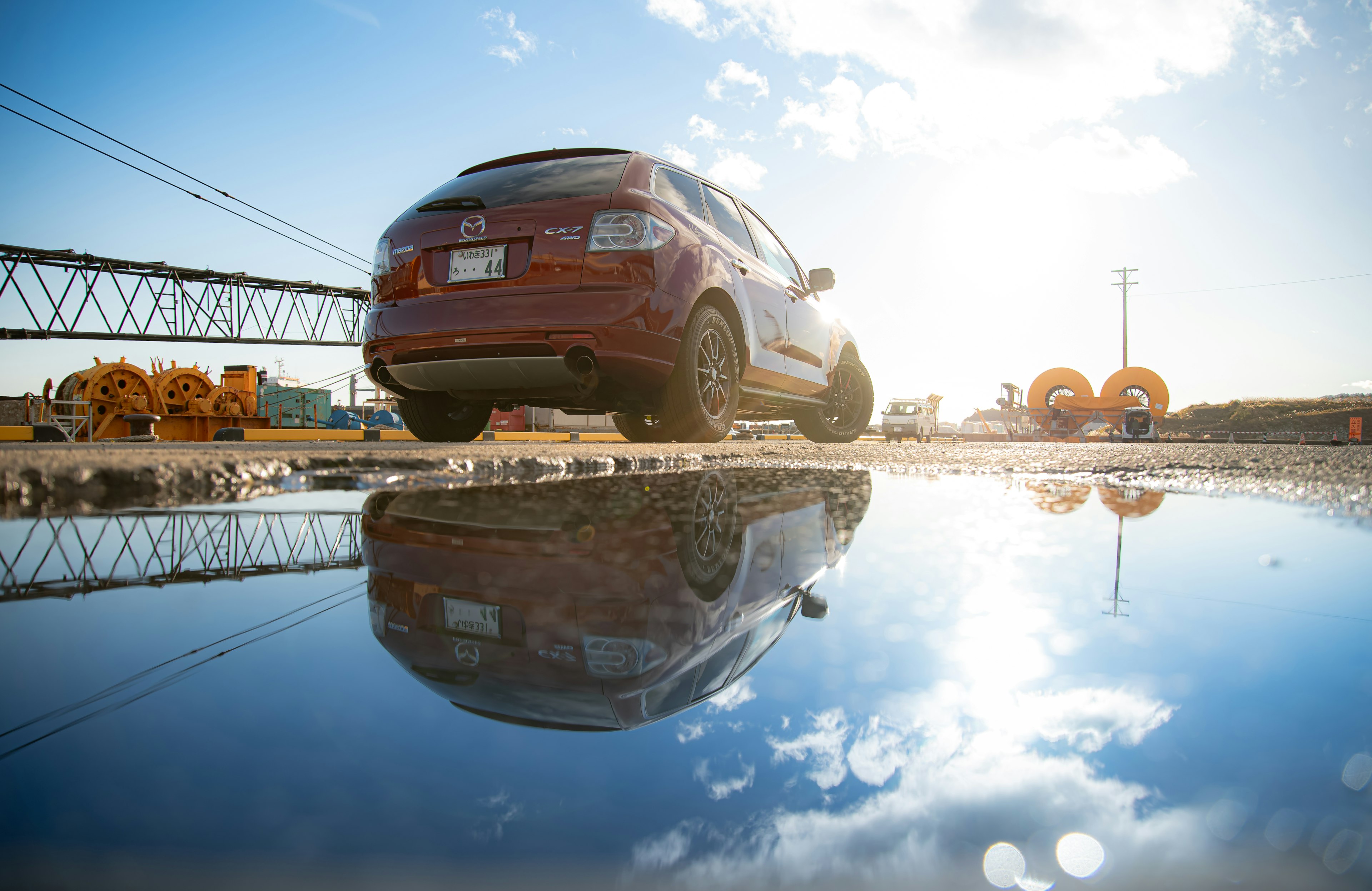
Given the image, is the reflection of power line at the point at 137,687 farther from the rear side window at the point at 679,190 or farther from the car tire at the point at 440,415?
the car tire at the point at 440,415

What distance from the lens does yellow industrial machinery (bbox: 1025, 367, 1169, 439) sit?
36.0m

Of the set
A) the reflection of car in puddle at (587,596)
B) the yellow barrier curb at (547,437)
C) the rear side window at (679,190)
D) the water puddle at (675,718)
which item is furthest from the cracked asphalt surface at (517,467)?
the yellow barrier curb at (547,437)

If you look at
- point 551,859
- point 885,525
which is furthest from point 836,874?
point 885,525

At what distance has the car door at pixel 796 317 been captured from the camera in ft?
18.1

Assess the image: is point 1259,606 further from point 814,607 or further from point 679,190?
point 679,190

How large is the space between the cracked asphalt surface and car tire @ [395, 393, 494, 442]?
0.60 metres

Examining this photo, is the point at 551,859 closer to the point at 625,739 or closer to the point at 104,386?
the point at 625,739

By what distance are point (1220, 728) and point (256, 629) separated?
99cm

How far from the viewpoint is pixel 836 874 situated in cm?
44

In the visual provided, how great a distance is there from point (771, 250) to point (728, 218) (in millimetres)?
833

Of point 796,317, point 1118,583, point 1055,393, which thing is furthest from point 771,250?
point 1055,393

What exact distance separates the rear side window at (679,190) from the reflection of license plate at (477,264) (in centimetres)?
94

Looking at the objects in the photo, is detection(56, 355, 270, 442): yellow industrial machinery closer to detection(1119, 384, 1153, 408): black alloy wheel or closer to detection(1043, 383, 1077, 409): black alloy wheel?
detection(1043, 383, 1077, 409): black alloy wheel

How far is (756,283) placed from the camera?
4926 mm
